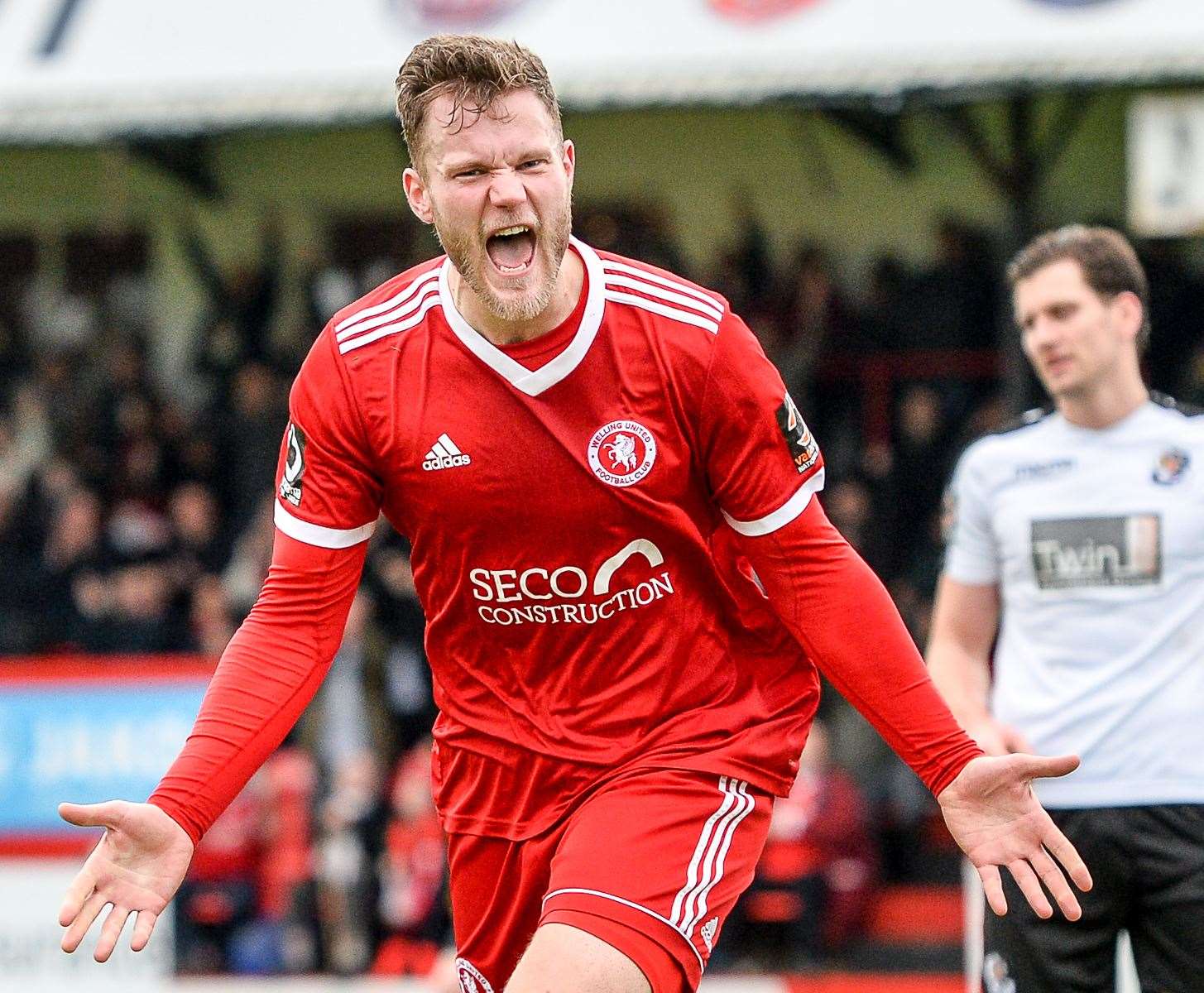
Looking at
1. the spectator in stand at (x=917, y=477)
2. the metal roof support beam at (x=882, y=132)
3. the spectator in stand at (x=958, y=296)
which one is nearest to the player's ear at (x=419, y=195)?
the spectator in stand at (x=917, y=477)

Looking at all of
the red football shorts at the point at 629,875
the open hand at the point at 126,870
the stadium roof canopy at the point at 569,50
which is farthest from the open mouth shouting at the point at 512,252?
the stadium roof canopy at the point at 569,50

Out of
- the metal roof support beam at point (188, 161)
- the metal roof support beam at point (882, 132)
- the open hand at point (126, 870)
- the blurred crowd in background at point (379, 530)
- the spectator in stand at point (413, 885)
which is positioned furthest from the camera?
the metal roof support beam at point (188, 161)

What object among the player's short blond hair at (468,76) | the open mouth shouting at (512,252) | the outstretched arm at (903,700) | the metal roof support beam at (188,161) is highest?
the metal roof support beam at (188,161)

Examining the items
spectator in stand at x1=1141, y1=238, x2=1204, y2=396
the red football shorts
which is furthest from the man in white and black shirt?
spectator in stand at x1=1141, y1=238, x2=1204, y2=396

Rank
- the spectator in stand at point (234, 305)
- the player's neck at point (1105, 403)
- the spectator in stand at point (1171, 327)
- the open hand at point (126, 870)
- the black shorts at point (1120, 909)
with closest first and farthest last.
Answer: the open hand at point (126, 870)
the black shorts at point (1120, 909)
the player's neck at point (1105, 403)
the spectator in stand at point (1171, 327)
the spectator in stand at point (234, 305)

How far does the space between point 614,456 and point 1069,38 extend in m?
7.19

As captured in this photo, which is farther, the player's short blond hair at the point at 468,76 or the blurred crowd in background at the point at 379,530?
the blurred crowd in background at the point at 379,530

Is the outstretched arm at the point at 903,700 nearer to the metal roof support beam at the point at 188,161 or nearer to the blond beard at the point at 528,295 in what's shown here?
the blond beard at the point at 528,295

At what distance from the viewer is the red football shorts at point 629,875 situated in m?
3.50

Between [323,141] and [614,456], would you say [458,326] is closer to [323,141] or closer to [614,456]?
[614,456]

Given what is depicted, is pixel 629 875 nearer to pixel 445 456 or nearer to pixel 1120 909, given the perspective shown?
pixel 445 456

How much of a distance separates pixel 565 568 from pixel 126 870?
99 cm

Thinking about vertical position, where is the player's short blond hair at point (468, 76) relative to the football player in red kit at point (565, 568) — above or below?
above

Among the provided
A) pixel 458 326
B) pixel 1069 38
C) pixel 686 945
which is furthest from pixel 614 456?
pixel 1069 38
